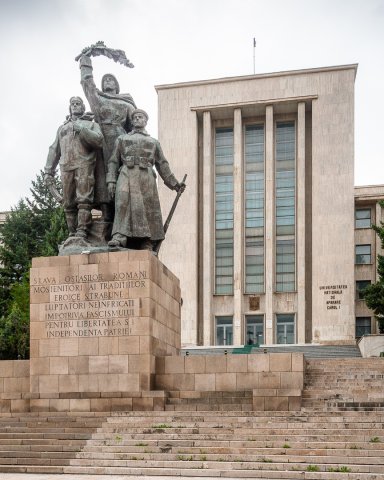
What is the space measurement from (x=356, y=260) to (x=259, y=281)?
7864 millimetres

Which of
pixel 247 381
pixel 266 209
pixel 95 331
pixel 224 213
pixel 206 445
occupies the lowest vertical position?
pixel 206 445

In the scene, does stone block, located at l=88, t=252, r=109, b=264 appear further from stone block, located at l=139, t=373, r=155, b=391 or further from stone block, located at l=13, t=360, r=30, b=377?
stone block, located at l=13, t=360, r=30, b=377

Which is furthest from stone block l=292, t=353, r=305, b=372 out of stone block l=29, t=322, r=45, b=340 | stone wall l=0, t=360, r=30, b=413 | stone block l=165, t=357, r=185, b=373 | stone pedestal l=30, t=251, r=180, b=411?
stone wall l=0, t=360, r=30, b=413

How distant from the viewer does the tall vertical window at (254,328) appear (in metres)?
50.6

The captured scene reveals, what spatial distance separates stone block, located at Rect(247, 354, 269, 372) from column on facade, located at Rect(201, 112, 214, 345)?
3435cm

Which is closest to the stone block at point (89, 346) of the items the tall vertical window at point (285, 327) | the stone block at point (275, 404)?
the stone block at point (275, 404)

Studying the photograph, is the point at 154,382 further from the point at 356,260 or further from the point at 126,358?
the point at 356,260

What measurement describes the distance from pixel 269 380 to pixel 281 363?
0.44 metres

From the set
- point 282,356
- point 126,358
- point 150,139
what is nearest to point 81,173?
point 150,139

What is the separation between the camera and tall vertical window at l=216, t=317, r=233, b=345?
168 feet

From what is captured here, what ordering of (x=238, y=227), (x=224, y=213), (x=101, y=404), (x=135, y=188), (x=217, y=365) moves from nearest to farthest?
(x=217, y=365) < (x=101, y=404) < (x=135, y=188) < (x=238, y=227) < (x=224, y=213)

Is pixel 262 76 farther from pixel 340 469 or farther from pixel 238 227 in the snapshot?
pixel 340 469

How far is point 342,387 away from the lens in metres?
17.1

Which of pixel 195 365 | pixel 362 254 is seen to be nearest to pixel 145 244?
pixel 195 365
